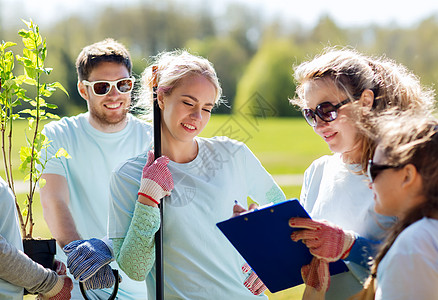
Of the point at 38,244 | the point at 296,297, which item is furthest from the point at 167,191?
the point at 296,297

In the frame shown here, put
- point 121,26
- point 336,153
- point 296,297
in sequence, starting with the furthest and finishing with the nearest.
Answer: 1. point 121,26
2. point 296,297
3. point 336,153

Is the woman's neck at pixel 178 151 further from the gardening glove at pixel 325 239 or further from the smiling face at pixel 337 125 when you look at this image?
the gardening glove at pixel 325 239

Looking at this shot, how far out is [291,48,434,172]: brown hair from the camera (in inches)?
88.8

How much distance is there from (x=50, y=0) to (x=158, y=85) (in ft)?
152

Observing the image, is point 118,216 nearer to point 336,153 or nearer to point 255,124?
point 255,124

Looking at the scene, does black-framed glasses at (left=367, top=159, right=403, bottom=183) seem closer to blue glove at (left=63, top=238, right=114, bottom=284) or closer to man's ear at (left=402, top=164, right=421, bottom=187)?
man's ear at (left=402, top=164, right=421, bottom=187)

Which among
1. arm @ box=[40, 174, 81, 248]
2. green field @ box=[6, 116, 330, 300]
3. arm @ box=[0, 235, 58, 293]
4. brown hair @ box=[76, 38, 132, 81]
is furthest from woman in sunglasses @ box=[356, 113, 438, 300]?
green field @ box=[6, 116, 330, 300]

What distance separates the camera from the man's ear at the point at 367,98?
2.27m

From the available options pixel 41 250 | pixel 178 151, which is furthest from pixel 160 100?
pixel 41 250

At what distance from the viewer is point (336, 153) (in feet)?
7.94

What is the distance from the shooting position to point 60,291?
2.54 metres

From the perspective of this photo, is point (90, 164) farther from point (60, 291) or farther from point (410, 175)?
point (410, 175)

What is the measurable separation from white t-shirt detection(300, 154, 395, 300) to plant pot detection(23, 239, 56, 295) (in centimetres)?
117

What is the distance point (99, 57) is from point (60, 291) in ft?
5.64
